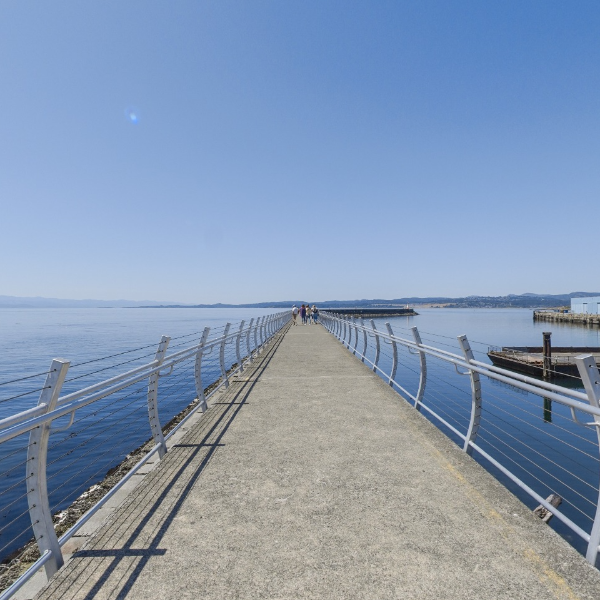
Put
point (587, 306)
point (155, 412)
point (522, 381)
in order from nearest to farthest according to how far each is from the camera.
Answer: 1. point (522, 381)
2. point (155, 412)
3. point (587, 306)

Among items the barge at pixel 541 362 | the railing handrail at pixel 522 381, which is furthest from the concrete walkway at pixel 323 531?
the barge at pixel 541 362

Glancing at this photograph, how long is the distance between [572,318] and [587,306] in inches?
148

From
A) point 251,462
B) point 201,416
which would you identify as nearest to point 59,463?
point 201,416

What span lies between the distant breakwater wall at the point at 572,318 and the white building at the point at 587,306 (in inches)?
60.4

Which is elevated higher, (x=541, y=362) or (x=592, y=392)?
(x=592, y=392)

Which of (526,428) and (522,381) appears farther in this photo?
(526,428)

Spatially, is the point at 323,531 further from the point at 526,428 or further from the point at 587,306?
the point at 587,306

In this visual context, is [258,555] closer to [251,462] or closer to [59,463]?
[251,462]

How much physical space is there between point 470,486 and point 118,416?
15.9m

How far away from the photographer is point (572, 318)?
85.8m

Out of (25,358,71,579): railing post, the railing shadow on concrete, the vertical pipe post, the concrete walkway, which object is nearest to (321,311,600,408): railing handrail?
the concrete walkway

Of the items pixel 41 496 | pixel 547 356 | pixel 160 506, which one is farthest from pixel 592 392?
pixel 547 356

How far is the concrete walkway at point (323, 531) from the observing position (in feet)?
7.78

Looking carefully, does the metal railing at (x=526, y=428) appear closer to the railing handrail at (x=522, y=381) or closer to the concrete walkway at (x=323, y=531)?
the railing handrail at (x=522, y=381)
